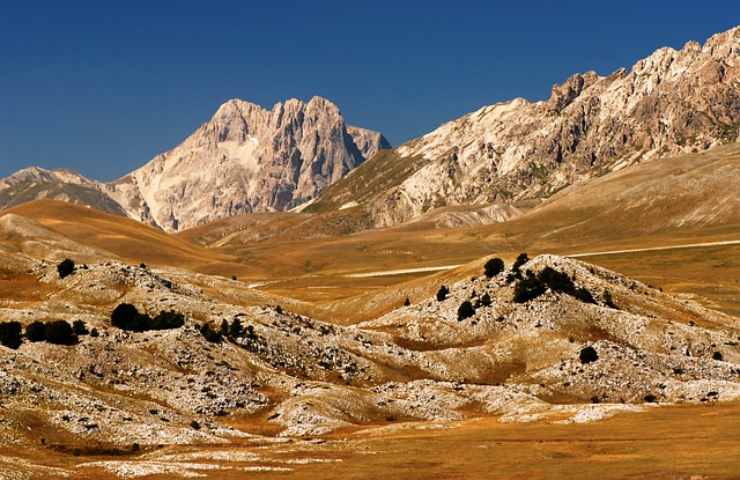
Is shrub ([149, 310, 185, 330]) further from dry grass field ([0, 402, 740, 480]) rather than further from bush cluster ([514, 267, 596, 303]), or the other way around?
bush cluster ([514, 267, 596, 303])

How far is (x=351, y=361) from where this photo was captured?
130 m

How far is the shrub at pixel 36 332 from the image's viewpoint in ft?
355

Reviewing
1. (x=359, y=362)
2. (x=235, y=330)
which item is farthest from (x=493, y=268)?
(x=235, y=330)

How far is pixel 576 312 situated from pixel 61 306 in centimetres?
8195

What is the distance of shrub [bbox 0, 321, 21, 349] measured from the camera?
10512cm

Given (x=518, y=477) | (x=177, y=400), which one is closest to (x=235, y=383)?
(x=177, y=400)

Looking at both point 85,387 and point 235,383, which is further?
point 235,383

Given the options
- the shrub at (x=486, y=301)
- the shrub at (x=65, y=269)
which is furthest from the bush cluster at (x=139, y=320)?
the shrub at (x=486, y=301)

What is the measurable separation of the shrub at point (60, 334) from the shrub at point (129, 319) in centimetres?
1086

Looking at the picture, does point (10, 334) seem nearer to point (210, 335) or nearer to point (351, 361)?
point (210, 335)

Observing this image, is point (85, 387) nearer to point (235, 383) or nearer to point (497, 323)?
point (235, 383)

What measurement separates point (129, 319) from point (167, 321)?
195 inches

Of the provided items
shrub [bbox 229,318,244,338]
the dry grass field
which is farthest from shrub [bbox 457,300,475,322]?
the dry grass field

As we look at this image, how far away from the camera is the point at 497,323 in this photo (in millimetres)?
154250
